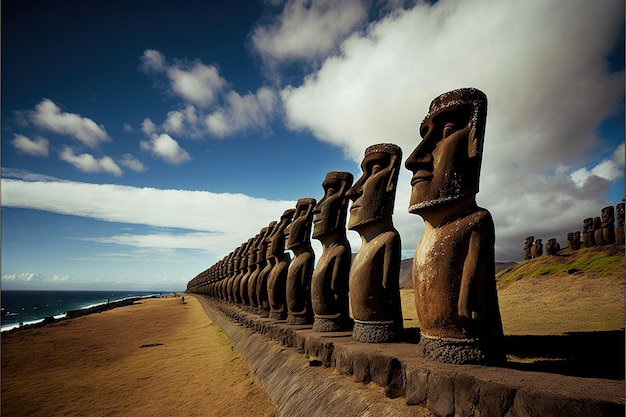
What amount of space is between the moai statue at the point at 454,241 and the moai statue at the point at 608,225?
2462 centimetres

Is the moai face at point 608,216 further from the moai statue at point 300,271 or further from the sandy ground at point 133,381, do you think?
the sandy ground at point 133,381

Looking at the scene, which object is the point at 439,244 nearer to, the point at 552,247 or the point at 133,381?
the point at 133,381

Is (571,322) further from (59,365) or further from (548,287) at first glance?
(59,365)

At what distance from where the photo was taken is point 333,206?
675cm

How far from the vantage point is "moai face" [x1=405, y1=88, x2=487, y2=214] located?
11.5 ft

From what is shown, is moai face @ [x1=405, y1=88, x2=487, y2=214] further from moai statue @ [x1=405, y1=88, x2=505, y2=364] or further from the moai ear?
the moai ear

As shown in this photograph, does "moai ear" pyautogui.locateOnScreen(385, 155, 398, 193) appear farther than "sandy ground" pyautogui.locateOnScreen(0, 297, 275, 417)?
No

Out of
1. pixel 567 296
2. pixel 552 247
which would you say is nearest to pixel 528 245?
pixel 552 247

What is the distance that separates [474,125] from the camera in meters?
3.56

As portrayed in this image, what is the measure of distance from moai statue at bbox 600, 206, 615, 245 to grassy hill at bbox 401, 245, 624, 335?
36.9 inches

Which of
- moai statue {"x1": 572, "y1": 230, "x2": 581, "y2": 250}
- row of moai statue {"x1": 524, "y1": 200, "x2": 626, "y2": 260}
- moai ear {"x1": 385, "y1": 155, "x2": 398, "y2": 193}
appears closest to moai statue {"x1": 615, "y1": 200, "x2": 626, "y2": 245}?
row of moai statue {"x1": 524, "y1": 200, "x2": 626, "y2": 260}

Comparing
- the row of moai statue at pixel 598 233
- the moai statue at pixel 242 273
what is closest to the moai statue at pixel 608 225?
the row of moai statue at pixel 598 233

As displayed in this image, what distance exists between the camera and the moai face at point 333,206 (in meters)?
6.66

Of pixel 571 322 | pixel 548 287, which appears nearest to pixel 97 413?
pixel 571 322
